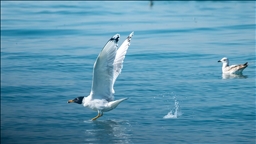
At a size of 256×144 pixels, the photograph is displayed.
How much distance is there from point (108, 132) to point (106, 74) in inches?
38.0

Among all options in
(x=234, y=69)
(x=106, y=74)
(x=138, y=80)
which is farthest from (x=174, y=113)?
(x=234, y=69)

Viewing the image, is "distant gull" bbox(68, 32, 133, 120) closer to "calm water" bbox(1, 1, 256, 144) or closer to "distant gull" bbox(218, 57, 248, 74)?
"calm water" bbox(1, 1, 256, 144)

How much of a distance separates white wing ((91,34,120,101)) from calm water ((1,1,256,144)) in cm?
56

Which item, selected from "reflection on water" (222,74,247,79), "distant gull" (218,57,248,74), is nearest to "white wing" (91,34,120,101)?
"reflection on water" (222,74,247,79)

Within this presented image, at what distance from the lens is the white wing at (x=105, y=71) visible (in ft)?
30.6

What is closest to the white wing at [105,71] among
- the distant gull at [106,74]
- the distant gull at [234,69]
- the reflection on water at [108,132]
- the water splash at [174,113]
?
the distant gull at [106,74]

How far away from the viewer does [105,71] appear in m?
9.67

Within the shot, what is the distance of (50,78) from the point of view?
13945 millimetres

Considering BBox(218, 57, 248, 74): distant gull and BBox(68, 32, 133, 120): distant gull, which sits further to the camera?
BBox(218, 57, 248, 74): distant gull

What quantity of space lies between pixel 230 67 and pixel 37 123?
5.83m

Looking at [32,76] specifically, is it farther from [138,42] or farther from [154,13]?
[154,13]

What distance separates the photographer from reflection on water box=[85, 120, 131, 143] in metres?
9.42

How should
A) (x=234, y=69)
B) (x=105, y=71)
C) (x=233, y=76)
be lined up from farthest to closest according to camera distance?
(x=234, y=69)
(x=233, y=76)
(x=105, y=71)

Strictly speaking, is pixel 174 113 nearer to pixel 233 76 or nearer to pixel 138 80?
pixel 138 80
